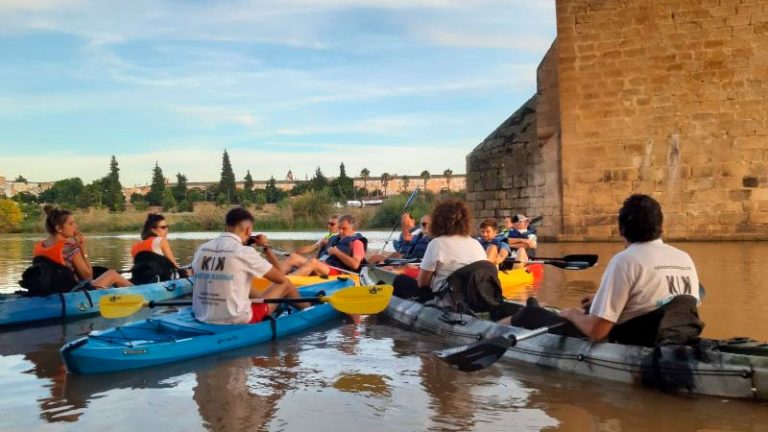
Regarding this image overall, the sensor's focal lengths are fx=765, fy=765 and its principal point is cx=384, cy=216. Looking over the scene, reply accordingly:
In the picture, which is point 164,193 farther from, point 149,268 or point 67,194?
point 149,268

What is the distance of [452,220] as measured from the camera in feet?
18.0

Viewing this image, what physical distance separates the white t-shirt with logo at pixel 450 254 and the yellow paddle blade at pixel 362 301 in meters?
0.42

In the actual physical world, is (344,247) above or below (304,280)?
above

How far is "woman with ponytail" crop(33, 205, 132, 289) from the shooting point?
6934mm

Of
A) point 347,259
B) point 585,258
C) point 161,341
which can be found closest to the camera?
point 161,341

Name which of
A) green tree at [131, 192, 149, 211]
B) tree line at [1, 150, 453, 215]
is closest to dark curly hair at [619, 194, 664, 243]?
tree line at [1, 150, 453, 215]

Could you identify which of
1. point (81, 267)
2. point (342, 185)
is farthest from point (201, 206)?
point (81, 267)

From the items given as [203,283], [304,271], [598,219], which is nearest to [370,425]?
[203,283]

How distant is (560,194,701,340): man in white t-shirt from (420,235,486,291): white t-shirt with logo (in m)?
1.60

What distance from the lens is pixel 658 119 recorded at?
13.8 meters

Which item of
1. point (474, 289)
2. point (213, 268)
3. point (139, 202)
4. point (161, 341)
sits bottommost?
point (161, 341)

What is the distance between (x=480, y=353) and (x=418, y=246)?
466 centimetres

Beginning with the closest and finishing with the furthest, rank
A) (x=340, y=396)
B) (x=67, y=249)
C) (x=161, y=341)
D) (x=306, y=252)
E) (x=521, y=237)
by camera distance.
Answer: (x=340, y=396) < (x=161, y=341) < (x=67, y=249) < (x=306, y=252) < (x=521, y=237)

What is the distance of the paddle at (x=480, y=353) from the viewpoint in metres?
4.20
